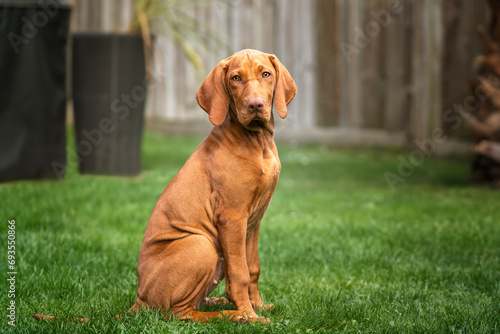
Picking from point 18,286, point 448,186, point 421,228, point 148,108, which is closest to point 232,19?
point 148,108

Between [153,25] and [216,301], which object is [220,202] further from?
[153,25]

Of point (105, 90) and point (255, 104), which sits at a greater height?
point (255, 104)

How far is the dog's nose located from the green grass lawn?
1099 millimetres

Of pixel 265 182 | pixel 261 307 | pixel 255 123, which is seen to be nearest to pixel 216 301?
pixel 261 307

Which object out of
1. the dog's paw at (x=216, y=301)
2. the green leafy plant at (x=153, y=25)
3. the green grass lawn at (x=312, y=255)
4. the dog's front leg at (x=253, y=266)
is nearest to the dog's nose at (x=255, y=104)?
the dog's front leg at (x=253, y=266)

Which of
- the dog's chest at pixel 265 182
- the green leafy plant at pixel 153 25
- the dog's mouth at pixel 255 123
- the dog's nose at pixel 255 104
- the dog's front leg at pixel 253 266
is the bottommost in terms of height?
the dog's front leg at pixel 253 266

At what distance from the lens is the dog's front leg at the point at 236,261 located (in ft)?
11.4

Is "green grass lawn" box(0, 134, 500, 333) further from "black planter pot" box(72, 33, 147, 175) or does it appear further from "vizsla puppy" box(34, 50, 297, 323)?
"black planter pot" box(72, 33, 147, 175)

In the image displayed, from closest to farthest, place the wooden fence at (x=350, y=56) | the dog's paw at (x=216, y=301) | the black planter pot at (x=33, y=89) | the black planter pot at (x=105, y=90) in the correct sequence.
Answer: the dog's paw at (x=216, y=301)
the black planter pot at (x=33, y=89)
the black planter pot at (x=105, y=90)
the wooden fence at (x=350, y=56)

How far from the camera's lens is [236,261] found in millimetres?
3494

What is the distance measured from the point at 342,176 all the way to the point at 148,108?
517cm

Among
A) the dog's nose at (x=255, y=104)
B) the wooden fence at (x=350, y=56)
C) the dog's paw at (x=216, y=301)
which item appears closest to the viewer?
the dog's nose at (x=255, y=104)

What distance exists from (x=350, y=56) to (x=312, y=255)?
6.87m

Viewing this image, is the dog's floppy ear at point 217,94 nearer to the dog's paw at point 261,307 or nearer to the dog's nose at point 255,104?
the dog's nose at point 255,104
